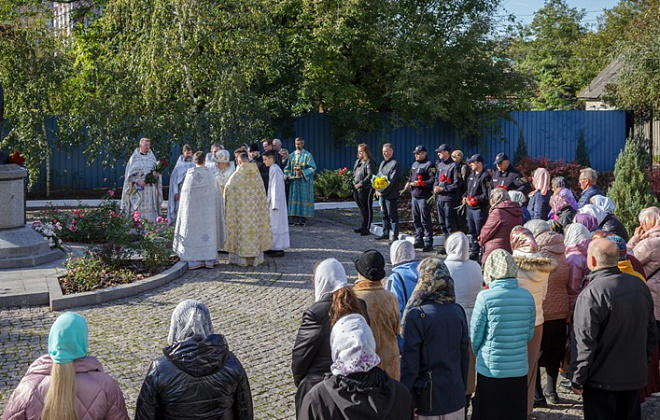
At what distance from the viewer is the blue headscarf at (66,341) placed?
162 inches

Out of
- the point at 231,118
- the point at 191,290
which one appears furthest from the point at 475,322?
the point at 231,118

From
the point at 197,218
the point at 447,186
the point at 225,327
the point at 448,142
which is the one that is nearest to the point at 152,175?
the point at 197,218

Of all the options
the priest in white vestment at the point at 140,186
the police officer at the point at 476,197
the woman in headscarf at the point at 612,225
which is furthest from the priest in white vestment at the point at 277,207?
the woman in headscarf at the point at 612,225

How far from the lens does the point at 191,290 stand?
37.2 feet

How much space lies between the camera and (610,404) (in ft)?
19.9

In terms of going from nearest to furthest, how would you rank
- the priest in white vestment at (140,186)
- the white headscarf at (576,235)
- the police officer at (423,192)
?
1. the white headscarf at (576,235)
2. the police officer at (423,192)
3. the priest in white vestment at (140,186)

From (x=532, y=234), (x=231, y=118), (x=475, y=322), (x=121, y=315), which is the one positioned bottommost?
(x=121, y=315)

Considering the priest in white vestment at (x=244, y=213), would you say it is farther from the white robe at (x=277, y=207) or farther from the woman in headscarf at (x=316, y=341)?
the woman in headscarf at (x=316, y=341)

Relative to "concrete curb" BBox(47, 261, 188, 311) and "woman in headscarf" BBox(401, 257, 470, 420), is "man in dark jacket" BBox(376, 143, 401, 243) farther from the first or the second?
"woman in headscarf" BBox(401, 257, 470, 420)

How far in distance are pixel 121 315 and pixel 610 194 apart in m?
9.16

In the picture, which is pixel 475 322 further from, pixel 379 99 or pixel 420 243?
pixel 379 99

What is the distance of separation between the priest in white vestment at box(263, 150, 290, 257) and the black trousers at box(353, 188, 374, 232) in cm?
253

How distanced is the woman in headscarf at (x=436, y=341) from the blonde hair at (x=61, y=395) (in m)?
2.18

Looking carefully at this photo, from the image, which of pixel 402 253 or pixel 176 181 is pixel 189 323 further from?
pixel 176 181
